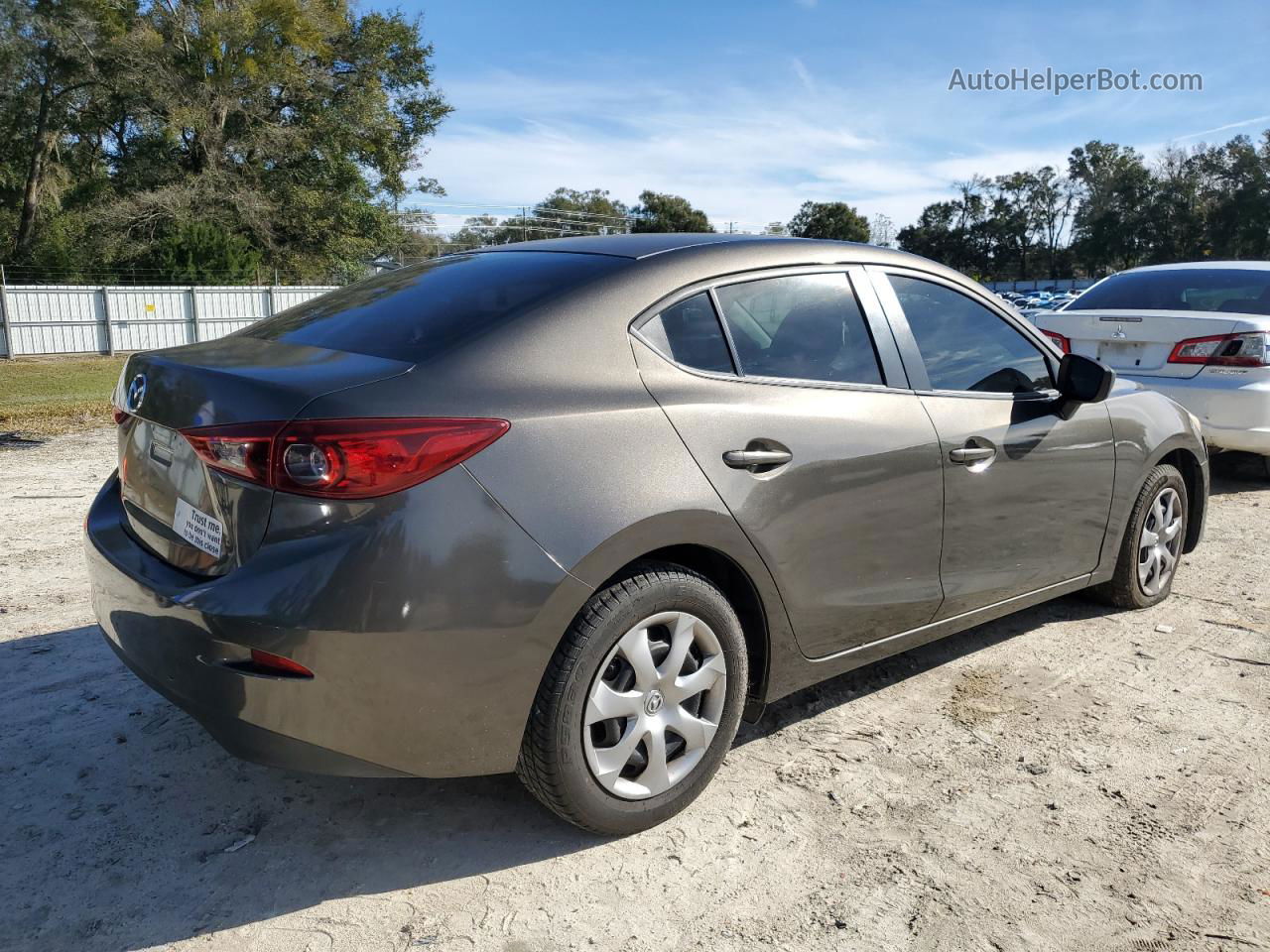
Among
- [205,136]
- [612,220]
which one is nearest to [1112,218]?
[612,220]

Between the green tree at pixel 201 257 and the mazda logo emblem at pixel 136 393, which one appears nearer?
the mazda logo emblem at pixel 136 393

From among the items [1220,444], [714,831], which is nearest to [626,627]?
[714,831]

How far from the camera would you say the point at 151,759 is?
3.11 meters

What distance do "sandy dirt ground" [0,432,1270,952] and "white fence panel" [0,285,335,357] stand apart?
79.4 ft

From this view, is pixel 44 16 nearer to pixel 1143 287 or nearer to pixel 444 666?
pixel 1143 287

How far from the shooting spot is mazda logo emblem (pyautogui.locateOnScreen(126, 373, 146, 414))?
2.79 metres

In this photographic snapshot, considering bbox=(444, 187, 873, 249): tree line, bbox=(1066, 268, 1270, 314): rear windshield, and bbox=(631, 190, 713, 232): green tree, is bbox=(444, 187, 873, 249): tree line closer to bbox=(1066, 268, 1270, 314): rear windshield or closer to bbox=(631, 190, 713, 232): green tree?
bbox=(631, 190, 713, 232): green tree

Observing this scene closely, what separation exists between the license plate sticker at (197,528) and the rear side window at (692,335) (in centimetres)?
121

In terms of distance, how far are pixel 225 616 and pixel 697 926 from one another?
1.31 m

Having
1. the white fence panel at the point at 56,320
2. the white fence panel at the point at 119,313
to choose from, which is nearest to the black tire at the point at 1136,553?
the white fence panel at the point at 119,313

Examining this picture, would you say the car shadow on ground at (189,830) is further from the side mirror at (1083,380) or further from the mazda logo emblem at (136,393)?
the side mirror at (1083,380)

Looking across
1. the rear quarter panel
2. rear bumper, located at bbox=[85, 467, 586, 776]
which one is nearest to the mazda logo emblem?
rear bumper, located at bbox=[85, 467, 586, 776]

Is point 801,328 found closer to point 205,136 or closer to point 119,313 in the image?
point 119,313

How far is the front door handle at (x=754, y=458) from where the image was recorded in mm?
2754
